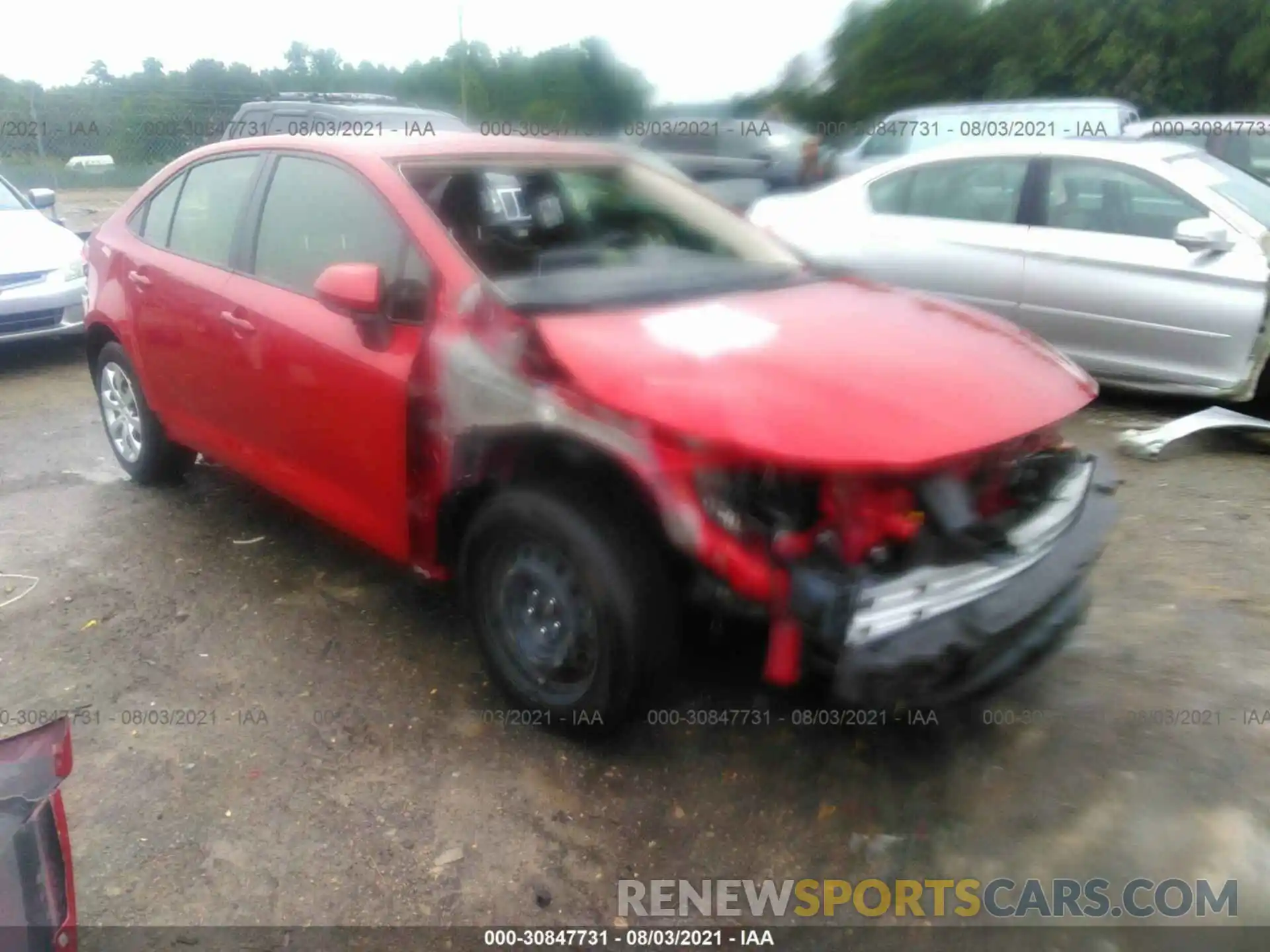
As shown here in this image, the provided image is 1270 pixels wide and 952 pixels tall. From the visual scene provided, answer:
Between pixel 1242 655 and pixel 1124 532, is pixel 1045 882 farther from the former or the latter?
pixel 1124 532

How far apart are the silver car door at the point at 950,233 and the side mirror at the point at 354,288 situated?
11.2ft

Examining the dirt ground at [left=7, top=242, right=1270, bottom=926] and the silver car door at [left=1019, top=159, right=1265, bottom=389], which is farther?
the silver car door at [left=1019, top=159, right=1265, bottom=389]

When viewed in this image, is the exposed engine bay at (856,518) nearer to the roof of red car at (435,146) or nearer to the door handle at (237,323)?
the roof of red car at (435,146)

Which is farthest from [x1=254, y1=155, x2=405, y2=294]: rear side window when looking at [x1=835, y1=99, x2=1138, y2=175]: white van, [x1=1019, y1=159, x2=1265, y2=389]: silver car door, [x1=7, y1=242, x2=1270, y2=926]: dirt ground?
[x1=835, y1=99, x2=1138, y2=175]: white van

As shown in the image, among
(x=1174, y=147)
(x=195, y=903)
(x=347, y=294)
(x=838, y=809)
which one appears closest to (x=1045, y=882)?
(x=838, y=809)

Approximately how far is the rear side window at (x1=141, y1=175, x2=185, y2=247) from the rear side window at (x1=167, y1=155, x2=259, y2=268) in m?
0.05

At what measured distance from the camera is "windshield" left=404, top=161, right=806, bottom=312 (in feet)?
10.3

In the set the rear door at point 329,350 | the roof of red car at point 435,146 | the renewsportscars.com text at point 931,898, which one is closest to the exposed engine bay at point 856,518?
the renewsportscars.com text at point 931,898

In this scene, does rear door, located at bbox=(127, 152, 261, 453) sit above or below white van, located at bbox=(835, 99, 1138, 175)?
below

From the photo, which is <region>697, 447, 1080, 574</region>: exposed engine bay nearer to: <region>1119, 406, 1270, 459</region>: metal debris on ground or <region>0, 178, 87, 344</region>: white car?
<region>1119, 406, 1270, 459</region>: metal debris on ground

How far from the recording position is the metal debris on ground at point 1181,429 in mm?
4996

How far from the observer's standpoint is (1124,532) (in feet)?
13.8

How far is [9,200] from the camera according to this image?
27.9 ft

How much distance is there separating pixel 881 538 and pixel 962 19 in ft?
75.5
